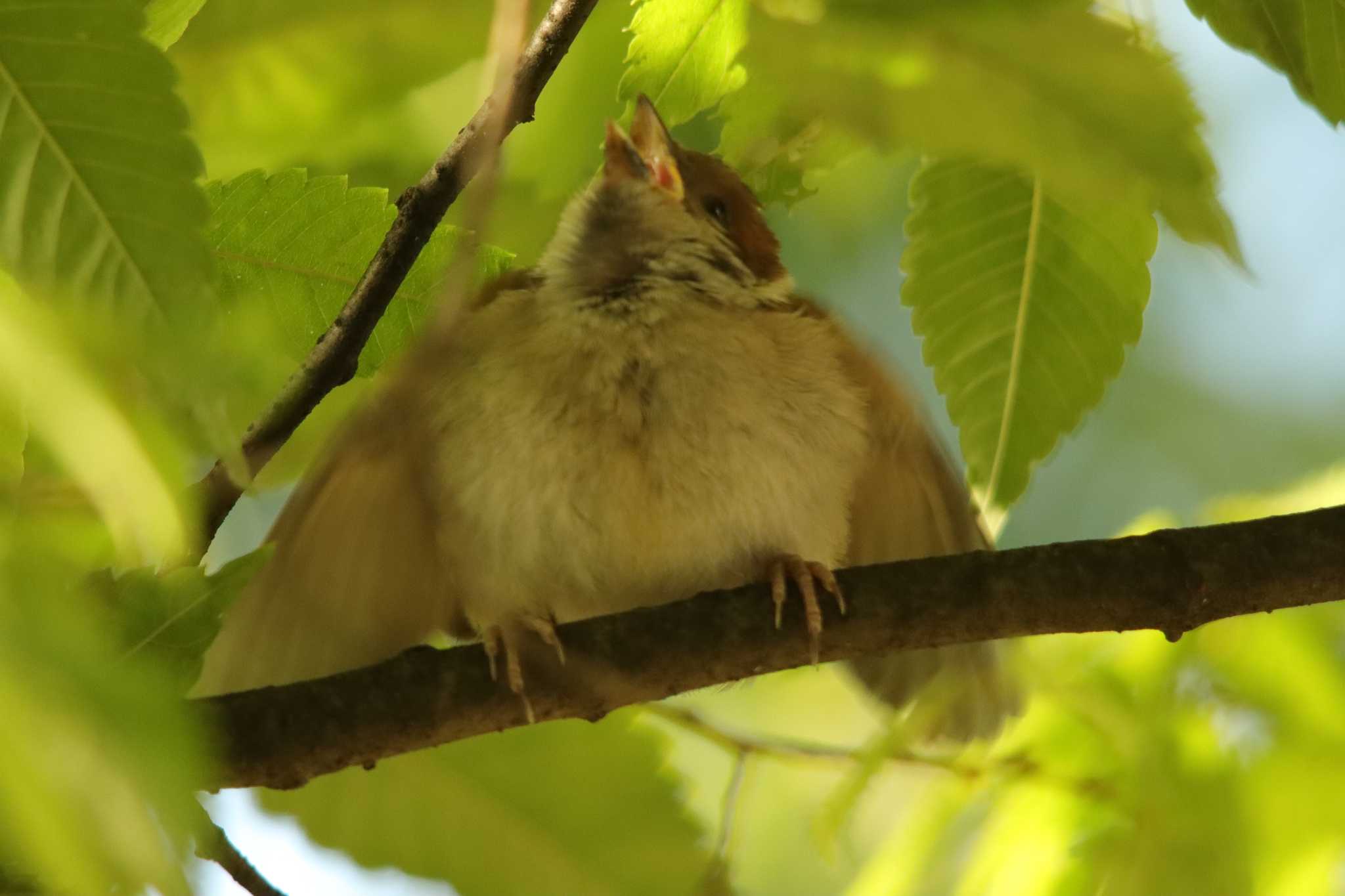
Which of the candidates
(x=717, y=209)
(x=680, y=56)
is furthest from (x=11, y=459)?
(x=717, y=209)

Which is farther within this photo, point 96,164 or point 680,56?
point 680,56

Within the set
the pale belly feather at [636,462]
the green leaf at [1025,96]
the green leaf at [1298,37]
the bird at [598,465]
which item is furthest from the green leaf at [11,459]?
the pale belly feather at [636,462]

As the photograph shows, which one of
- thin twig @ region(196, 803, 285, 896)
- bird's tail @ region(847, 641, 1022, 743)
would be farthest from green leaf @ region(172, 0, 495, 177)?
bird's tail @ region(847, 641, 1022, 743)

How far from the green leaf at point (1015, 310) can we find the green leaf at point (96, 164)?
101cm

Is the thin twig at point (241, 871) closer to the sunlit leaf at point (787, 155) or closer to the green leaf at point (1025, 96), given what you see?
the sunlit leaf at point (787, 155)

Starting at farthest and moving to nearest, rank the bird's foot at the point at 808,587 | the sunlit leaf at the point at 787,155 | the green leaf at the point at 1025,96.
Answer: the bird's foot at the point at 808,587, the sunlit leaf at the point at 787,155, the green leaf at the point at 1025,96

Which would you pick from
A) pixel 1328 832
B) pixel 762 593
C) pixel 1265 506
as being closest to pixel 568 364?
pixel 762 593

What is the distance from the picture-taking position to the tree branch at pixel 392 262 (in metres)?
1.63

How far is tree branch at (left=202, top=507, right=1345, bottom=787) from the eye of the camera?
6.10 feet

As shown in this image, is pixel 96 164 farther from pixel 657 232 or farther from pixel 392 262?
pixel 657 232

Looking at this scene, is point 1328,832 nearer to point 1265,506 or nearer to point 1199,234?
point 1265,506

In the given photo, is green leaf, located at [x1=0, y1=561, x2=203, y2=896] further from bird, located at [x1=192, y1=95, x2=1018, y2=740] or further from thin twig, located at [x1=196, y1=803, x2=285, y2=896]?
bird, located at [x1=192, y1=95, x2=1018, y2=740]

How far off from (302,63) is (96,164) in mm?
1210

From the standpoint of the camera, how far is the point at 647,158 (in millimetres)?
2629
